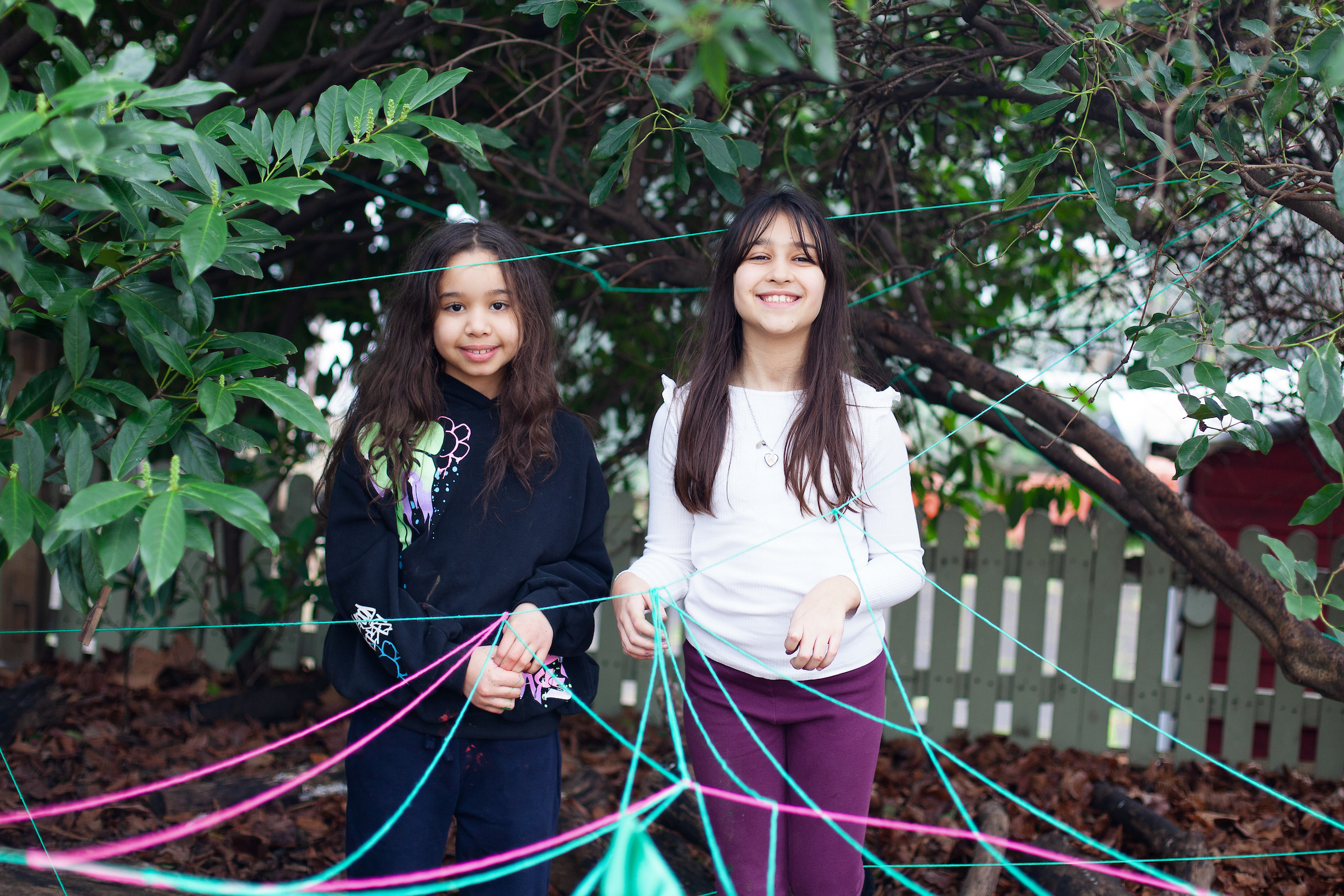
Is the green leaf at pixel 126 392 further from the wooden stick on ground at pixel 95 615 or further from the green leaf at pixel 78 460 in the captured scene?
the wooden stick on ground at pixel 95 615

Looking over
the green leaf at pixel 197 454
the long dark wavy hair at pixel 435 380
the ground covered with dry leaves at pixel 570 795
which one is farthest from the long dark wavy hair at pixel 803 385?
the ground covered with dry leaves at pixel 570 795

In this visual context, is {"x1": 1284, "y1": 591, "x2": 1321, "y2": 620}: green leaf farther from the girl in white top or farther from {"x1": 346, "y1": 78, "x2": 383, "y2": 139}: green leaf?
{"x1": 346, "y1": 78, "x2": 383, "y2": 139}: green leaf

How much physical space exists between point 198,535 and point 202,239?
0.38 metres

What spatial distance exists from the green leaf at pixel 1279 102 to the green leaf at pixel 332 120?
1478mm

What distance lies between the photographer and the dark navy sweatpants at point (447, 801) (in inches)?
63.6

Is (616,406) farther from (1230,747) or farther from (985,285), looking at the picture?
(1230,747)

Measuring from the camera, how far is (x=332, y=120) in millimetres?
1505

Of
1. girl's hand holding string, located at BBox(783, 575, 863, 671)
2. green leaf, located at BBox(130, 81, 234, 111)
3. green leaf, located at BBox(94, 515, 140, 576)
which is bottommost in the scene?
girl's hand holding string, located at BBox(783, 575, 863, 671)

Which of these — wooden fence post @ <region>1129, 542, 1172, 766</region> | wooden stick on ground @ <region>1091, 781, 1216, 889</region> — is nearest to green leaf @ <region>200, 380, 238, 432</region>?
wooden stick on ground @ <region>1091, 781, 1216, 889</region>

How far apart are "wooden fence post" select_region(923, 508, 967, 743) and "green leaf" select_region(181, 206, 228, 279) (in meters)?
2.90

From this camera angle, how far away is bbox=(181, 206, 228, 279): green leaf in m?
1.19

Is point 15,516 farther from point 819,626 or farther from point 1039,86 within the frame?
point 1039,86

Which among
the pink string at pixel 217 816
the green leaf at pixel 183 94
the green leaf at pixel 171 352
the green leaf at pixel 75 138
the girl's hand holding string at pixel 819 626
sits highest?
the green leaf at pixel 183 94

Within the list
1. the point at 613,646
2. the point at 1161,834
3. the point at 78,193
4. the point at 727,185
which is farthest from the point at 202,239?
the point at 613,646
